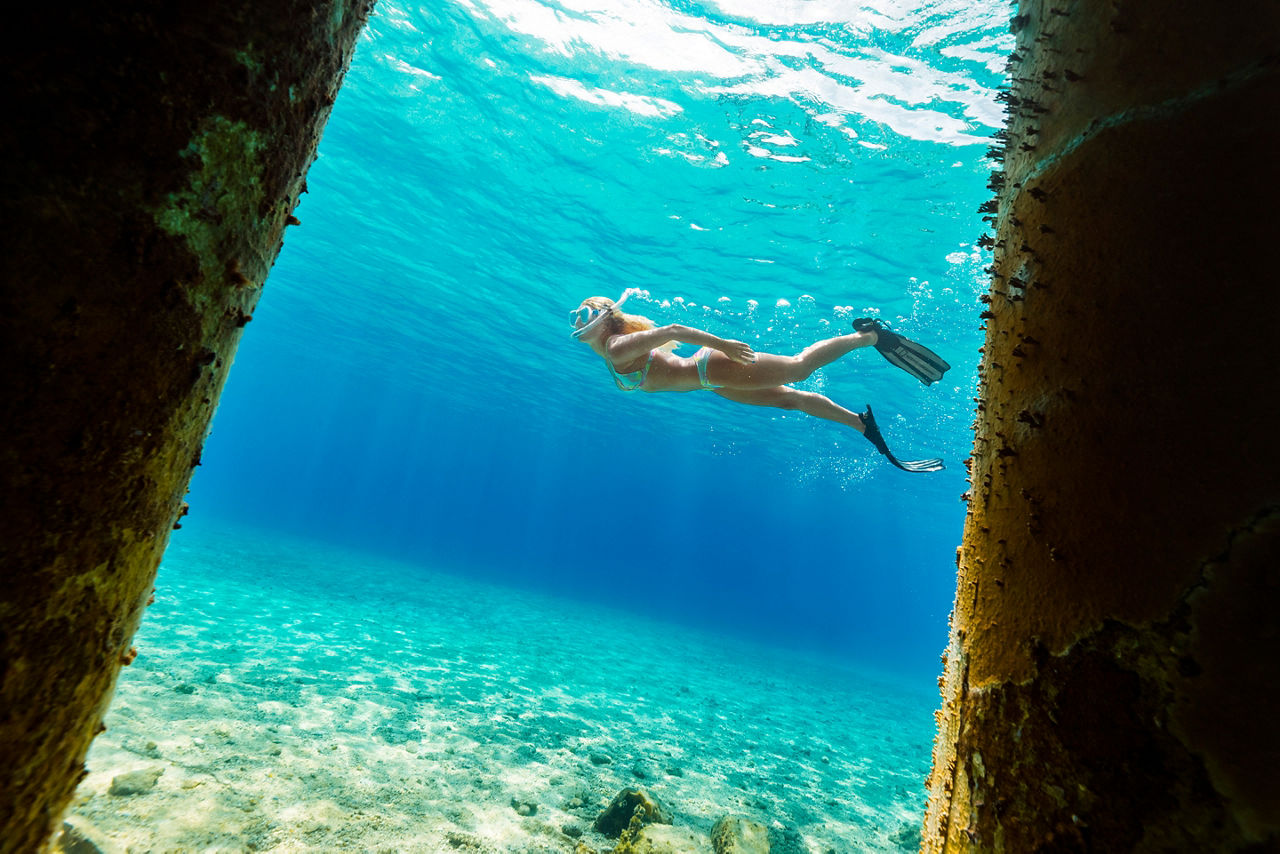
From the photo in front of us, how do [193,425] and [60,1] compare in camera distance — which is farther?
[193,425]

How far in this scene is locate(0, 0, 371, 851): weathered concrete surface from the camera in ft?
2.39

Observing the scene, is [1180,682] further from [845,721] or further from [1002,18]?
[845,721]

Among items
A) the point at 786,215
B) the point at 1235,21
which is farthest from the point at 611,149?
the point at 1235,21

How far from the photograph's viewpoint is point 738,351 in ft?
17.3

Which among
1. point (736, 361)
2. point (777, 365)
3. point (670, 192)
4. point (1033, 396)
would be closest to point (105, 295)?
point (1033, 396)

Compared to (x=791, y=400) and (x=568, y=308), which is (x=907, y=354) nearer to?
(x=791, y=400)

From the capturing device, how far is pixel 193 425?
99cm

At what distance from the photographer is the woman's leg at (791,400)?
595cm

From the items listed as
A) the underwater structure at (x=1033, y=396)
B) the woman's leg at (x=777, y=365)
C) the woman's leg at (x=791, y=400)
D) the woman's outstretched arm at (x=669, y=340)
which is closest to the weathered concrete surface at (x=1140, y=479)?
the underwater structure at (x=1033, y=396)

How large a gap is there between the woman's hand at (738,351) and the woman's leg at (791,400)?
0.61 metres

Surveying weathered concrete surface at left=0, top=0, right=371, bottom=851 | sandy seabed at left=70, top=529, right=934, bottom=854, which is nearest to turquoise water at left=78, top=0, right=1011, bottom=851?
sandy seabed at left=70, top=529, right=934, bottom=854

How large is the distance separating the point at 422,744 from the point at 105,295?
7.76 metres

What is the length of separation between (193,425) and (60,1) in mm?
616

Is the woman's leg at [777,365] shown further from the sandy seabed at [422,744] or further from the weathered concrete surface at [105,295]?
the weathered concrete surface at [105,295]
